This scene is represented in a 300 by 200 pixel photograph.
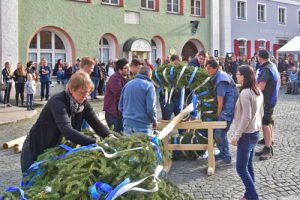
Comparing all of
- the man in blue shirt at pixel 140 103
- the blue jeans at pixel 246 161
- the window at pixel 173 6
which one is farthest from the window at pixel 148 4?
the blue jeans at pixel 246 161

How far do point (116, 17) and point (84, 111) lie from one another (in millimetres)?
19104

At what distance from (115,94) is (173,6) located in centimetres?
2024

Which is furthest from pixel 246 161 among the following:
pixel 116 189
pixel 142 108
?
pixel 116 189

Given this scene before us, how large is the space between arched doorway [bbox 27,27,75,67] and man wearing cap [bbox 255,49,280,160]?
46.5ft

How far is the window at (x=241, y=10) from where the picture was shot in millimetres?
31078

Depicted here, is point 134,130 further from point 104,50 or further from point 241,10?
point 241,10

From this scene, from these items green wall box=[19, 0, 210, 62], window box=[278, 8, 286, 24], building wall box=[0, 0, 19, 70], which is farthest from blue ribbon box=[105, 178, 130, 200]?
window box=[278, 8, 286, 24]

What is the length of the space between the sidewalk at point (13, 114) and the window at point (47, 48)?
5438 millimetres

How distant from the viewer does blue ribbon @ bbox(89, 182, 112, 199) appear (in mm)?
3246

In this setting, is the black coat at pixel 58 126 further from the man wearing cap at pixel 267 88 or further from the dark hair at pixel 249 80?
the man wearing cap at pixel 267 88

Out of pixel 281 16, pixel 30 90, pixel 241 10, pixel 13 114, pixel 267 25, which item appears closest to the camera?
pixel 13 114

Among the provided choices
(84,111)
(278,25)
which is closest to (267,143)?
(84,111)

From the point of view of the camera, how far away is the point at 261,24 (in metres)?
32.8

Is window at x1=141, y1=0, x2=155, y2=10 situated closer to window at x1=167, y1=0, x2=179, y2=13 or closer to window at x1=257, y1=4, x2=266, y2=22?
window at x1=167, y1=0, x2=179, y2=13
